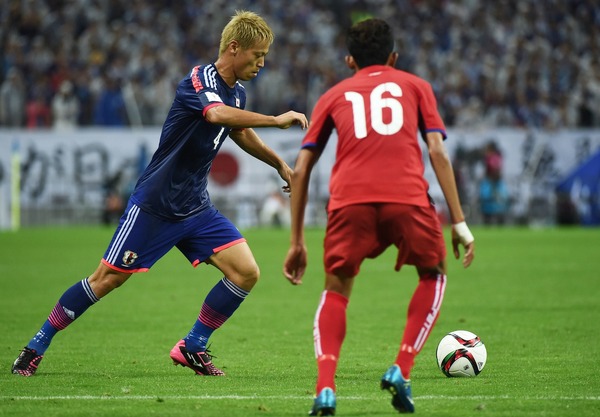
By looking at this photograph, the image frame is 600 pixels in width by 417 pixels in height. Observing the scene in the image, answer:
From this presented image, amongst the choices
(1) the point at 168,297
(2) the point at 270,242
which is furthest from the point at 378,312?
(2) the point at 270,242

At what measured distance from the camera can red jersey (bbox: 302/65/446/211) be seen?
6.05 m

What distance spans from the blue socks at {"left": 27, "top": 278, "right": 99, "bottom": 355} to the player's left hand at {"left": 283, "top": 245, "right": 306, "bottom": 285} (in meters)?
2.33

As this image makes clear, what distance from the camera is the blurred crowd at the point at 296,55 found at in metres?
29.2

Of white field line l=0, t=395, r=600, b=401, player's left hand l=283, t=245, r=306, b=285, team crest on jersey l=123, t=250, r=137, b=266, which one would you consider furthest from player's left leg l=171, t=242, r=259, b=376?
player's left hand l=283, t=245, r=306, b=285

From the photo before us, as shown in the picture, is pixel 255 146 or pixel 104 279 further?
pixel 255 146

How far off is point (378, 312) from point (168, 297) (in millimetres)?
3234

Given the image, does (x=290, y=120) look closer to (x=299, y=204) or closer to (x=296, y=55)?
(x=299, y=204)

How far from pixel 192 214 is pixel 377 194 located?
8.30 ft

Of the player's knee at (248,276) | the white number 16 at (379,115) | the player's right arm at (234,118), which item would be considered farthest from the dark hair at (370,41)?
the player's knee at (248,276)

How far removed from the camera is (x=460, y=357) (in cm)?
798

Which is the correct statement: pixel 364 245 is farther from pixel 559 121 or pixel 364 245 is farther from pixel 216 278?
pixel 559 121

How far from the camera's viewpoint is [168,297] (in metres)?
14.8

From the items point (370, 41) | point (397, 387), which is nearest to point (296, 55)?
point (370, 41)

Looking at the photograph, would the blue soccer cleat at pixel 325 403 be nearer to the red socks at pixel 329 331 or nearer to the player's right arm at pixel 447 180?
the red socks at pixel 329 331
